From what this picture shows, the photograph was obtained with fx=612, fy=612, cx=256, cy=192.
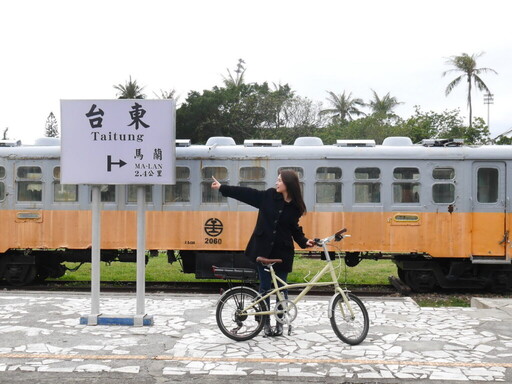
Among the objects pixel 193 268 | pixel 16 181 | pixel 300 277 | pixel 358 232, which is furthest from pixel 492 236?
pixel 16 181

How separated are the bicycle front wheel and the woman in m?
0.72

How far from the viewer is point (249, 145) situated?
498 inches

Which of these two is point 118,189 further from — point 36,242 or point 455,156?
point 455,156

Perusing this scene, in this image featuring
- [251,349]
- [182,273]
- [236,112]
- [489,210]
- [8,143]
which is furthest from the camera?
[236,112]

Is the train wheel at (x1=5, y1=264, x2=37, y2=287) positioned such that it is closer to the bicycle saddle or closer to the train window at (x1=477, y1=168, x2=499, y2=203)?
the bicycle saddle

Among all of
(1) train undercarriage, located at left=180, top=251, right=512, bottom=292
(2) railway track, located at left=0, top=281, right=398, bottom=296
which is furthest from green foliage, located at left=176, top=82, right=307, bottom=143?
(1) train undercarriage, located at left=180, top=251, right=512, bottom=292

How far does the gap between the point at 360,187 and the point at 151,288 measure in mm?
4841

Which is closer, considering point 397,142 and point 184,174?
point 184,174

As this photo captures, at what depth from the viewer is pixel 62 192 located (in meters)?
12.7

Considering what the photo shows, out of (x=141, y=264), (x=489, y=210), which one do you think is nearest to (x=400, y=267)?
(x=489, y=210)

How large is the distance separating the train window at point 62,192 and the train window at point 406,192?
6.53m

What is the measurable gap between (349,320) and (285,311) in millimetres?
743

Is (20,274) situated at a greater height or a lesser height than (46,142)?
lesser

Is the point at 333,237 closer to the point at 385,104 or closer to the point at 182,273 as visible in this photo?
the point at 182,273
